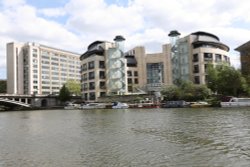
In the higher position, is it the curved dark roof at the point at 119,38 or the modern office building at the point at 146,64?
the curved dark roof at the point at 119,38

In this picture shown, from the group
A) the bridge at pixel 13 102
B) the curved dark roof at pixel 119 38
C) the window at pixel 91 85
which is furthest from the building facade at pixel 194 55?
the bridge at pixel 13 102

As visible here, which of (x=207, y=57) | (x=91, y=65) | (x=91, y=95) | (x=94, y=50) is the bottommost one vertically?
(x=91, y=95)

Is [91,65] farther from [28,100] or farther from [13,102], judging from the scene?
[13,102]

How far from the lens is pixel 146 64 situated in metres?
147

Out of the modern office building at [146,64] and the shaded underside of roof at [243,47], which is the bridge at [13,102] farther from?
the shaded underside of roof at [243,47]

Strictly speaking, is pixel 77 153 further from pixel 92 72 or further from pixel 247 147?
pixel 92 72

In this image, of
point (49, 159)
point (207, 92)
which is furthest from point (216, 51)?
point (49, 159)

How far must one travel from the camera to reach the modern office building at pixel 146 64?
129250 mm

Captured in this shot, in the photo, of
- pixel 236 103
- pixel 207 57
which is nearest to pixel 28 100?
pixel 207 57

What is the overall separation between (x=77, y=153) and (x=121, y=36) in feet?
393

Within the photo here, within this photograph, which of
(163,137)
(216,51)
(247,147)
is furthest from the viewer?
(216,51)

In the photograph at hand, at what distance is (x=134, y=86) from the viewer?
143500 millimetres

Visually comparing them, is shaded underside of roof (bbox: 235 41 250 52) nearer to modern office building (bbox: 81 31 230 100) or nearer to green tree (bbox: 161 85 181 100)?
modern office building (bbox: 81 31 230 100)

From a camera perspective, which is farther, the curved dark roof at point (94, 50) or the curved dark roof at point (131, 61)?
the curved dark roof at point (131, 61)
